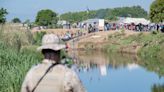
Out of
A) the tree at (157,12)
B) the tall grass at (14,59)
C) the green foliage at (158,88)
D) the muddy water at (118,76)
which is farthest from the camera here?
the tree at (157,12)

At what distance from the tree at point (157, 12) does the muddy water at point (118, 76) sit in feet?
37.3

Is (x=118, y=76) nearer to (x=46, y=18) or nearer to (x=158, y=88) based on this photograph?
(x=158, y=88)

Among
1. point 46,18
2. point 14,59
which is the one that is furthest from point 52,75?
point 46,18

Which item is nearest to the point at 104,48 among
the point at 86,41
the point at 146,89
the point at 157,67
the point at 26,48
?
the point at 86,41

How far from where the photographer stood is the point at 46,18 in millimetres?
101000

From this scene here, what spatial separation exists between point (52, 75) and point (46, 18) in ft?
315

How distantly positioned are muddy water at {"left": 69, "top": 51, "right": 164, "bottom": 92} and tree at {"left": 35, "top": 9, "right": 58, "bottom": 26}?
2020 inches

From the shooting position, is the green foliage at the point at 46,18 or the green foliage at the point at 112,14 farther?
the green foliage at the point at 112,14

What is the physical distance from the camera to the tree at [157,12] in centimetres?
6084

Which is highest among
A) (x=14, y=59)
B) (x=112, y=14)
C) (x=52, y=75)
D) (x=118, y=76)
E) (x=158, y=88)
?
Result: (x=52, y=75)

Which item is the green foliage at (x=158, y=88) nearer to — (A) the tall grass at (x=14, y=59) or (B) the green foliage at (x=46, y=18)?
(A) the tall grass at (x=14, y=59)

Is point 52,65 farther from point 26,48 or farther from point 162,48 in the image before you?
point 162,48

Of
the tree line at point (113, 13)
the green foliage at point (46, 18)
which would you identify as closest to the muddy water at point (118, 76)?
the tree line at point (113, 13)

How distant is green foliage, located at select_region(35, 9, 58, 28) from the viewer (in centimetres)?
10138
